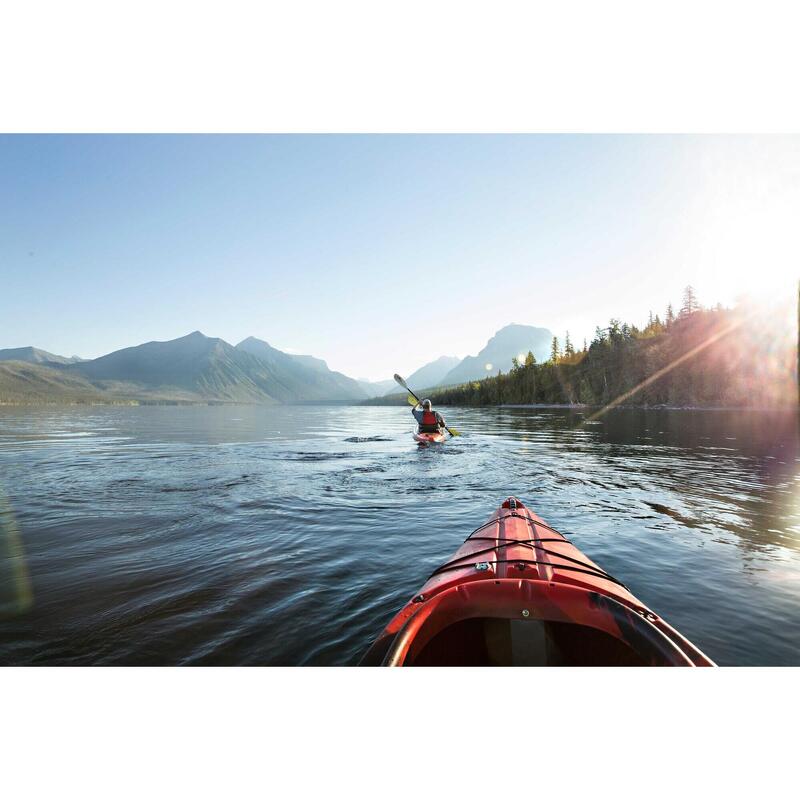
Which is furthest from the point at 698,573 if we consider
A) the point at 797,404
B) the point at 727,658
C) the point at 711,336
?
the point at 711,336

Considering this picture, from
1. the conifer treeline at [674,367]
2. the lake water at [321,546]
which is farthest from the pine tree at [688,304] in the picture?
the lake water at [321,546]

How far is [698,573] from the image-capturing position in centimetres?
838

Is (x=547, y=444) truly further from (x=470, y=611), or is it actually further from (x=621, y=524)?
(x=470, y=611)

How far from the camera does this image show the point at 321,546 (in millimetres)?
9961

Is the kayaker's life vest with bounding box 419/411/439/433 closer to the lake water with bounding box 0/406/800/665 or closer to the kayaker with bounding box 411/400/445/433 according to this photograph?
the kayaker with bounding box 411/400/445/433

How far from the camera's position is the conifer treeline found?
94.1 metres

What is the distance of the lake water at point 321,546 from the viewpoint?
5980mm

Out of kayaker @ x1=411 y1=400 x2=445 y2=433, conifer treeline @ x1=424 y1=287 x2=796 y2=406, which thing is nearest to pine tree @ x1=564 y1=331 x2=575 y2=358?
conifer treeline @ x1=424 y1=287 x2=796 y2=406

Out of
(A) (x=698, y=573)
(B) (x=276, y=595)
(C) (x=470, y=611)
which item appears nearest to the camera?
(C) (x=470, y=611)

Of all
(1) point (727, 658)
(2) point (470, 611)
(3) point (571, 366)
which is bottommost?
(1) point (727, 658)

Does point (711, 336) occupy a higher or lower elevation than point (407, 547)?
higher

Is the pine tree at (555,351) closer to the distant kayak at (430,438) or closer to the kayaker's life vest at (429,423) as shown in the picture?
the kayaker's life vest at (429,423)

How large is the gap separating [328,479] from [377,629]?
12825 mm

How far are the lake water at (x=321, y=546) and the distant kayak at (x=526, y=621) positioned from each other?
164 cm
